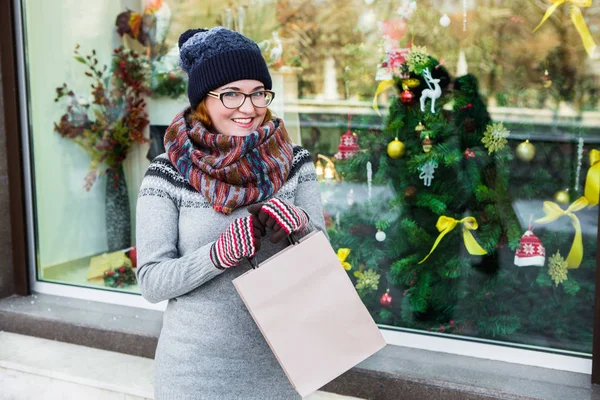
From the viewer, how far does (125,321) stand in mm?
3547

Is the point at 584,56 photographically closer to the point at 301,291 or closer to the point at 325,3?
the point at 325,3

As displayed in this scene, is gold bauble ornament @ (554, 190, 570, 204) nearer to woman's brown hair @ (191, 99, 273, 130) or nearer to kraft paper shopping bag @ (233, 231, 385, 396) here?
kraft paper shopping bag @ (233, 231, 385, 396)

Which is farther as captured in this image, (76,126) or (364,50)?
(76,126)

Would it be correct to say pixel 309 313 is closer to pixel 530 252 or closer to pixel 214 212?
pixel 214 212

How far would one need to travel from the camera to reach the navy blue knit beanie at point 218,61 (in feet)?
6.07

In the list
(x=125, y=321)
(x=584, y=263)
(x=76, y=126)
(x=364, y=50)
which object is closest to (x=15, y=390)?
(x=125, y=321)

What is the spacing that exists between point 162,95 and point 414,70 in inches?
64.1

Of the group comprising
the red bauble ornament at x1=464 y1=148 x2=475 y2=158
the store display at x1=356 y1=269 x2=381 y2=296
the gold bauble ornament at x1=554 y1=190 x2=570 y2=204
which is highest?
the red bauble ornament at x1=464 y1=148 x2=475 y2=158

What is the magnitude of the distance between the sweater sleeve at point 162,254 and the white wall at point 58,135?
7.88ft

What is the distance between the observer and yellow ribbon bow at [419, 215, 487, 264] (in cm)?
316

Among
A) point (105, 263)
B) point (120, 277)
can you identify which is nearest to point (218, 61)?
point (120, 277)

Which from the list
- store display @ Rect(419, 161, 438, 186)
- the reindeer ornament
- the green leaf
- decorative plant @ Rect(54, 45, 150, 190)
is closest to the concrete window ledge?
the green leaf

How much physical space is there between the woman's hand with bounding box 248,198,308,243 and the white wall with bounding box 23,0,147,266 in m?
2.71

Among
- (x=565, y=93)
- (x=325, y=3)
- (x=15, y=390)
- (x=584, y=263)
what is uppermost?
(x=325, y=3)
